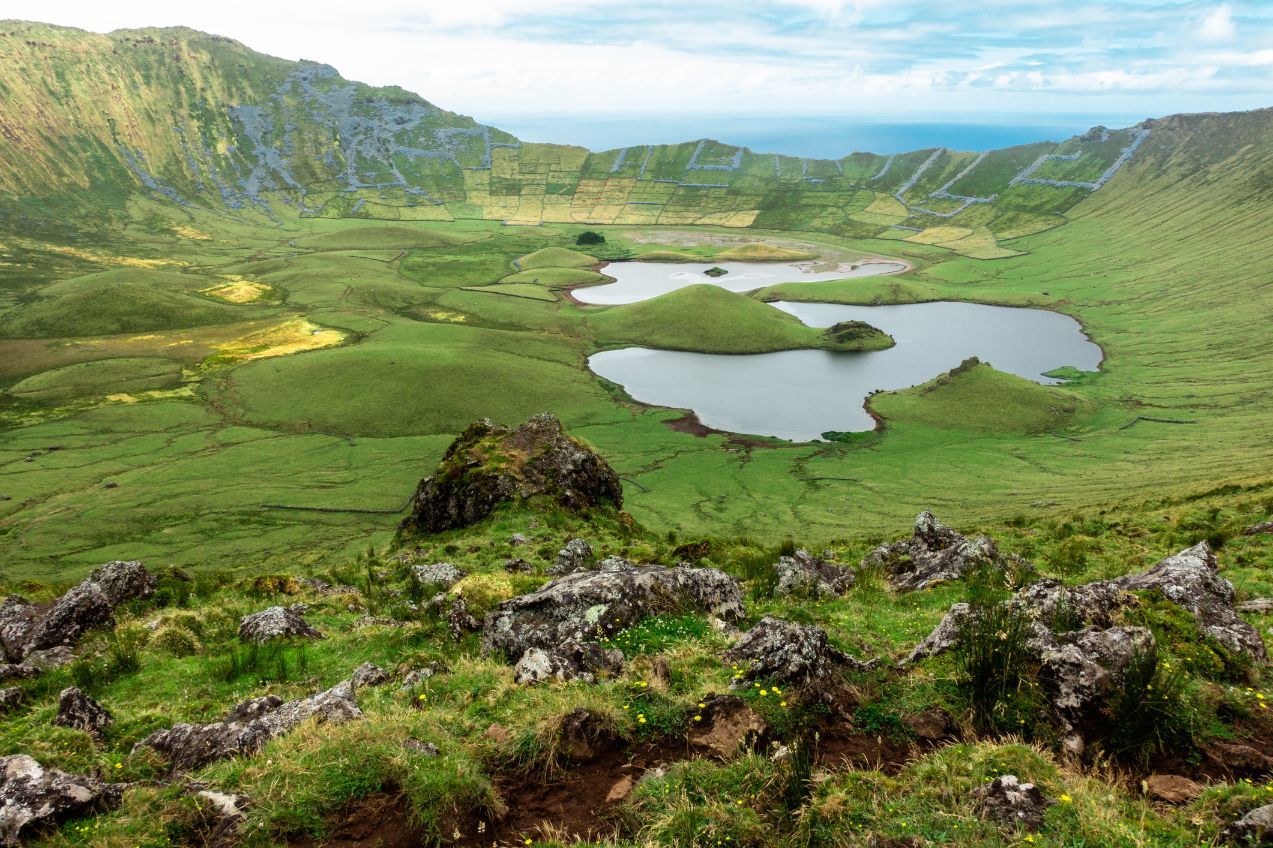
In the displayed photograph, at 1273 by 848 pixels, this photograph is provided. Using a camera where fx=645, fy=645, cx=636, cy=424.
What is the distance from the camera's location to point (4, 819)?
894cm

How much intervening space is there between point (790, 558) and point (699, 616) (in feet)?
30.6

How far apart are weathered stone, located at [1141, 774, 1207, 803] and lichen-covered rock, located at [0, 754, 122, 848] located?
1517 cm

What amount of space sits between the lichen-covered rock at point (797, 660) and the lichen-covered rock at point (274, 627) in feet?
46.2

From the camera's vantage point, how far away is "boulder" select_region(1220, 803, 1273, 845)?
7383 millimetres

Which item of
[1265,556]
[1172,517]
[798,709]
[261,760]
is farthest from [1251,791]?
[1172,517]

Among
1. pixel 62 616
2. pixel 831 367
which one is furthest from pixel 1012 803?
pixel 831 367

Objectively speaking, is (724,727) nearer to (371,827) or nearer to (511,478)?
(371,827)

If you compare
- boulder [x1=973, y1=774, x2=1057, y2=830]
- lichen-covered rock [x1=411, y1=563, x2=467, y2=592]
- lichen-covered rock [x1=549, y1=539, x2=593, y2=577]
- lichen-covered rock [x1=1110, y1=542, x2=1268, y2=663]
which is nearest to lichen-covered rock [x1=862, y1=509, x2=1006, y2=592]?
lichen-covered rock [x1=1110, y1=542, x2=1268, y2=663]

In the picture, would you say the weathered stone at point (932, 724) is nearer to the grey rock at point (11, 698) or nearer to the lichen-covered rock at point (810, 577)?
the lichen-covered rock at point (810, 577)

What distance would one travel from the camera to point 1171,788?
9.05 m

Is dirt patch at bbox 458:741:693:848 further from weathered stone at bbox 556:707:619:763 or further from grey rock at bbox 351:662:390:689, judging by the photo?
grey rock at bbox 351:662:390:689

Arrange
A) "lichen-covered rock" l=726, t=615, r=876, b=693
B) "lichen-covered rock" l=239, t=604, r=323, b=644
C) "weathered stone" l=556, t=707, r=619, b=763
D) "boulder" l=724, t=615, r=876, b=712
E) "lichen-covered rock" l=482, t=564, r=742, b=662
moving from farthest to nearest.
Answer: "lichen-covered rock" l=239, t=604, r=323, b=644
"lichen-covered rock" l=482, t=564, r=742, b=662
"lichen-covered rock" l=726, t=615, r=876, b=693
"boulder" l=724, t=615, r=876, b=712
"weathered stone" l=556, t=707, r=619, b=763

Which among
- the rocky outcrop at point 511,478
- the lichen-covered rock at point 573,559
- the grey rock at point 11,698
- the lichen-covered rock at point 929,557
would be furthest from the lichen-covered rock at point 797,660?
the rocky outcrop at point 511,478

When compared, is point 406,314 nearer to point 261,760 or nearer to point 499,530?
point 499,530
